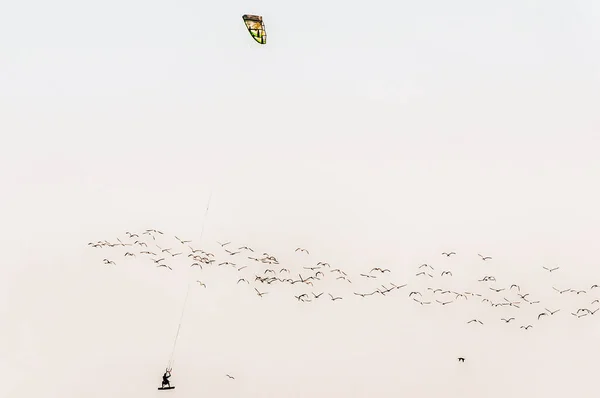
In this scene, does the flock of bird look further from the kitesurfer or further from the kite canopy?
the kite canopy

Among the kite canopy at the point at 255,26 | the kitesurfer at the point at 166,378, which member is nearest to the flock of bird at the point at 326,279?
the kitesurfer at the point at 166,378

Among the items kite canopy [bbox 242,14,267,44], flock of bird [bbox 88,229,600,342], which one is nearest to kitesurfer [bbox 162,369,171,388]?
flock of bird [bbox 88,229,600,342]

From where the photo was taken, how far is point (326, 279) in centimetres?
521

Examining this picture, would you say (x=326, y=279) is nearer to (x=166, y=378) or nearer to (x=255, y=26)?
(x=166, y=378)

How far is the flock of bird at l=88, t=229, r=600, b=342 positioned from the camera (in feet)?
16.8

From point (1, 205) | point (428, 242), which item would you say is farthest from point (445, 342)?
point (1, 205)

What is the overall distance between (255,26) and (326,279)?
3095 millimetres

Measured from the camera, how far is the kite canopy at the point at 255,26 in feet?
17.8

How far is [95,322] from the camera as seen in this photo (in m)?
4.91

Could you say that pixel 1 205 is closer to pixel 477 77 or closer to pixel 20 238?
pixel 20 238

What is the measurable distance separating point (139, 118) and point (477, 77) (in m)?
4.14

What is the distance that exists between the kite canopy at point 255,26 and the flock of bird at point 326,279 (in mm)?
2482

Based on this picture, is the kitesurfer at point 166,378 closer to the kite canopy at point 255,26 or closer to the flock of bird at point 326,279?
the flock of bird at point 326,279

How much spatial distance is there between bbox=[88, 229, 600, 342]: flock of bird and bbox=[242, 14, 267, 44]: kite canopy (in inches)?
97.7
